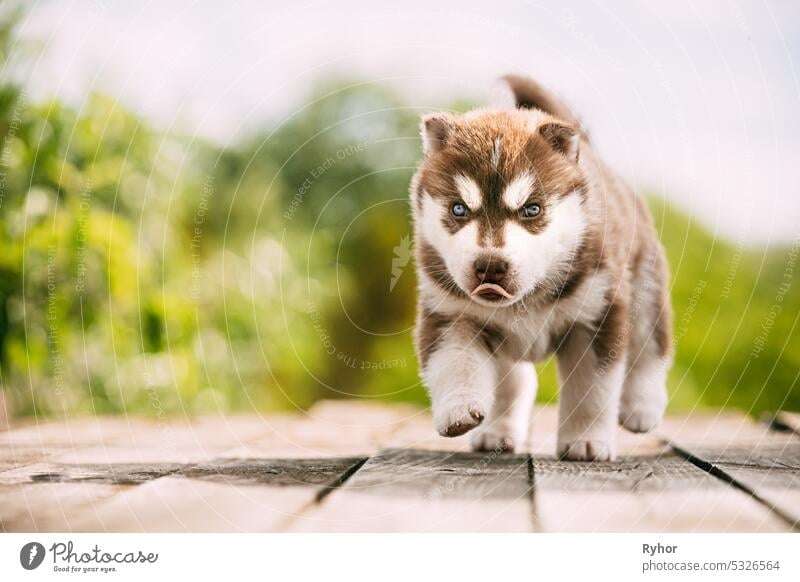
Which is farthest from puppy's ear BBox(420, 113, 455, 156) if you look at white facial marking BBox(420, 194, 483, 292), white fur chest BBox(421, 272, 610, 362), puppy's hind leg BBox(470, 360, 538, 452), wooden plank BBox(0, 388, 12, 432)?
wooden plank BBox(0, 388, 12, 432)

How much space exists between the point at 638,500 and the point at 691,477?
26 centimetres

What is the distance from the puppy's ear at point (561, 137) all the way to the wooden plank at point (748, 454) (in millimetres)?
935

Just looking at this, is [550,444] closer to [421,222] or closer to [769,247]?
[421,222]

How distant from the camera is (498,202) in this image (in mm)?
2213

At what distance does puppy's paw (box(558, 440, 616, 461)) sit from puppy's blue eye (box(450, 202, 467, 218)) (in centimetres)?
70

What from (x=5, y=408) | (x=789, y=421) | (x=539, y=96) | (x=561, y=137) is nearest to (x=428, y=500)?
(x=561, y=137)

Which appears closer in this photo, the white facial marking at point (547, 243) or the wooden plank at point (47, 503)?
the wooden plank at point (47, 503)

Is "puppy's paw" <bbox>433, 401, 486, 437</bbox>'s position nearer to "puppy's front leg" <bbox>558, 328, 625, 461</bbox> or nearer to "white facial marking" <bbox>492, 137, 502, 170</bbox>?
"puppy's front leg" <bbox>558, 328, 625, 461</bbox>

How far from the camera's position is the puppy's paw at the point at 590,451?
2328mm

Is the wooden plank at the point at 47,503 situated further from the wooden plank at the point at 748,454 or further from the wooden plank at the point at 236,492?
the wooden plank at the point at 748,454

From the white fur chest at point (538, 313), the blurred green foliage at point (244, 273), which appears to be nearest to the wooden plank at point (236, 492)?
the white fur chest at point (538, 313)

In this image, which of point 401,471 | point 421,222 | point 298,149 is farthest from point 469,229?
point 298,149

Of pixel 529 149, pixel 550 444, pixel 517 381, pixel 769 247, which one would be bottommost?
pixel 550 444

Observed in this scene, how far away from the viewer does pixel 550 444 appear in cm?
272
